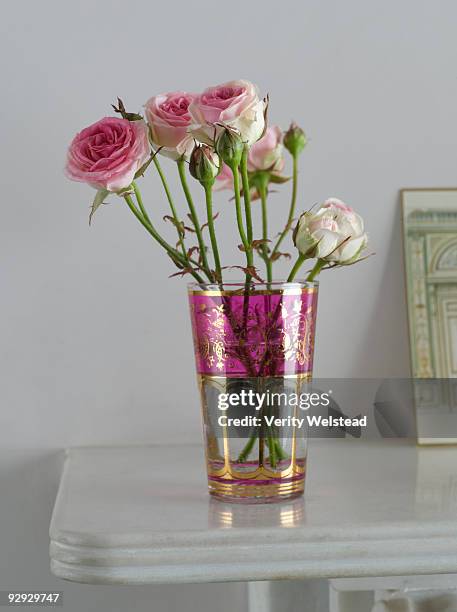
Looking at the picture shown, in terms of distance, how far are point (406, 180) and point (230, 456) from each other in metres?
0.52

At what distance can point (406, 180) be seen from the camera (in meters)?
1.14

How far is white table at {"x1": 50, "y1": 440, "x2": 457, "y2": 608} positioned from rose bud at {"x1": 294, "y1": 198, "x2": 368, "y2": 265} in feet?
0.77

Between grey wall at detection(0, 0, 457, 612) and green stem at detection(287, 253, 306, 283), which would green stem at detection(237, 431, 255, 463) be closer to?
green stem at detection(287, 253, 306, 283)

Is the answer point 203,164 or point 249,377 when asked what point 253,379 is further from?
point 203,164

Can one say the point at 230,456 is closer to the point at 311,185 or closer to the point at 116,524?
the point at 116,524

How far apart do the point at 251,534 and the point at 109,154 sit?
0.36 m

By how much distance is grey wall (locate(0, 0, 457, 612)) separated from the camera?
1.08m

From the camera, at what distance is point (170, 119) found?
78 centimetres

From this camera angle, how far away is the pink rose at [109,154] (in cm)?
76

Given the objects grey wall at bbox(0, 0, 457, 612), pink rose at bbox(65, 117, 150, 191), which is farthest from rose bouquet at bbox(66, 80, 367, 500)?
grey wall at bbox(0, 0, 457, 612)

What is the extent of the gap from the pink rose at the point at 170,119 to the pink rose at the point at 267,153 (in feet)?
0.49

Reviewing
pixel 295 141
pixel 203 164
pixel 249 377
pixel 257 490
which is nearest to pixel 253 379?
pixel 249 377

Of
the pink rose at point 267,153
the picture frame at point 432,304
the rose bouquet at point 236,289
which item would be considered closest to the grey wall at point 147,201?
the picture frame at point 432,304

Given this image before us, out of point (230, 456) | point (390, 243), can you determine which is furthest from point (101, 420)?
point (390, 243)
